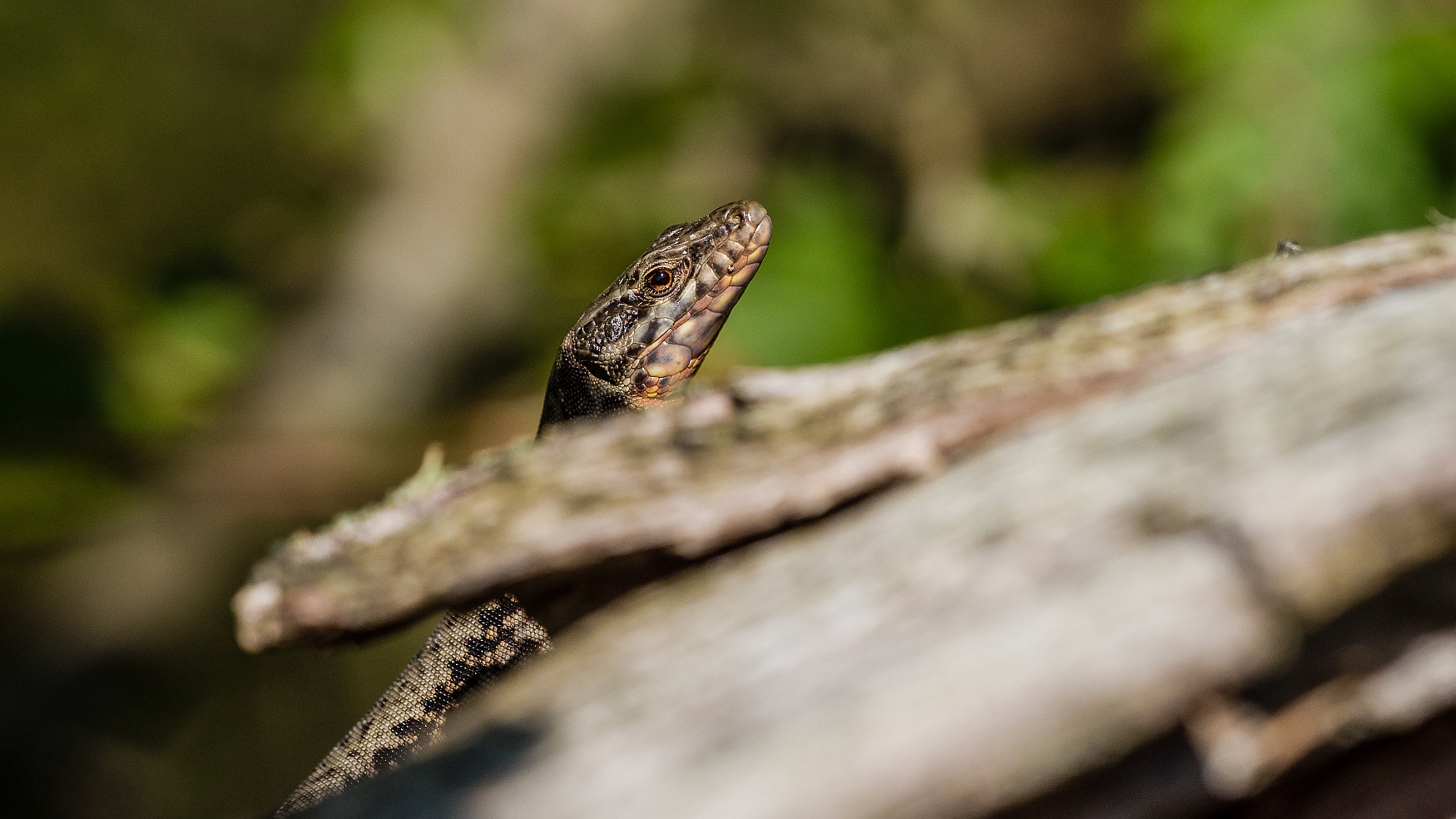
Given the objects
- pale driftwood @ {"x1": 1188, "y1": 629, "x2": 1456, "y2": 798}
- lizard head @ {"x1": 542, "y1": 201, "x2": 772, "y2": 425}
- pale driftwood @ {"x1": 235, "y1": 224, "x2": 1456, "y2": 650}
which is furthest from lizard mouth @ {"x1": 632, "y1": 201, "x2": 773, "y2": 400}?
pale driftwood @ {"x1": 1188, "y1": 629, "x2": 1456, "y2": 798}

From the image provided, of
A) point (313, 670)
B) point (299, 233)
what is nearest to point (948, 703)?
point (299, 233)

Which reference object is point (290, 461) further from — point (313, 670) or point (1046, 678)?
point (1046, 678)

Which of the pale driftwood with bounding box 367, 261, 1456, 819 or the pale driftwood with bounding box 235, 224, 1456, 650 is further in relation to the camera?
the pale driftwood with bounding box 235, 224, 1456, 650

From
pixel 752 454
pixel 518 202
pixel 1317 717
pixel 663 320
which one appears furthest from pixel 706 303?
pixel 1317 717

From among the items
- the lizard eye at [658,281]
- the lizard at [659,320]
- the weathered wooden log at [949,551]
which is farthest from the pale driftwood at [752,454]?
the lizard eye at [658,281]

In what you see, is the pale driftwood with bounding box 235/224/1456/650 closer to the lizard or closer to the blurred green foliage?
the lizard

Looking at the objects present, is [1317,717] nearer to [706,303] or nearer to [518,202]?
[706,303]
